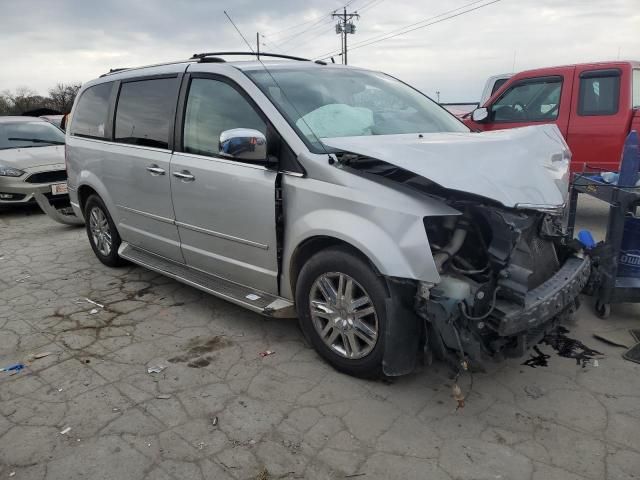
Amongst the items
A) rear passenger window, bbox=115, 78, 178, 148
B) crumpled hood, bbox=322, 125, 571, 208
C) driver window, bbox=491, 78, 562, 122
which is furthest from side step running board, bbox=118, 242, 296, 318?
driver window, bbox=491, 78, 562, 122

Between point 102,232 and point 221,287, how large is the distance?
7.27ft

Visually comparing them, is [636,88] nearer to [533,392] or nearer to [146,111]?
[533,392]

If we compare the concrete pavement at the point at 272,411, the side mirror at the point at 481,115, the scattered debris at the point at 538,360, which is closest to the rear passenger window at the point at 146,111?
the concrete pavement at the point at 272,411

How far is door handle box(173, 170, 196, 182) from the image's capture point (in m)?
3.65

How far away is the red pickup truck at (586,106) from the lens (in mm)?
6043

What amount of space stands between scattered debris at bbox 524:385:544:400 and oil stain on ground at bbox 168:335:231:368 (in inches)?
77.5

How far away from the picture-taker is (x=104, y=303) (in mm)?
4379

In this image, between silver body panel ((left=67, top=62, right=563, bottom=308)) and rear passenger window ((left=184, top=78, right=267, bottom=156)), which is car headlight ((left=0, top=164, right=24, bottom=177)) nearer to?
silver body panel ((left=67, top=62, right=563, bottom=308))

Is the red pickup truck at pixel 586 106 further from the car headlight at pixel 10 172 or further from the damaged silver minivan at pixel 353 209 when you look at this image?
the car headlight at pixel 10 172

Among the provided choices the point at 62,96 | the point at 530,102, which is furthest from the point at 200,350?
the point at 62,96

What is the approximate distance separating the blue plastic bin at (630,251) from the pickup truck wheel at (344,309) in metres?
2.11

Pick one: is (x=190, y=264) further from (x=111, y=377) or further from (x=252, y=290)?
(x=111, y=377)

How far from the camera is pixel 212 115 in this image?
11.9 ft

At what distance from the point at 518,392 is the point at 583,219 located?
5100 millimetres
